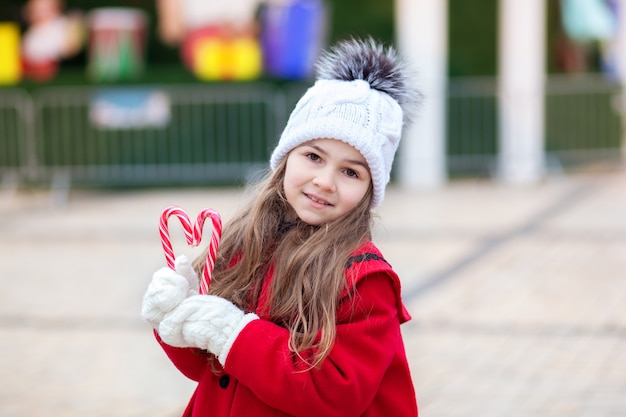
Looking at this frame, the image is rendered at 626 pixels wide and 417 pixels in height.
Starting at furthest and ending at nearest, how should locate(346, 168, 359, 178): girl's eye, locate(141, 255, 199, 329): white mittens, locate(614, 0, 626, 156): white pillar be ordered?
locate(614, 0, 626, 156): white pillar, locate(346, 168, 359, 178): girl's eye, locate(141, 255, 199, 329): white mittens

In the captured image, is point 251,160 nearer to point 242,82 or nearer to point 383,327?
point 242,82

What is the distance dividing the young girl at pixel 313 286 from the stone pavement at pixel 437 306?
57 centimetres

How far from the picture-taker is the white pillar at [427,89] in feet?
39.1

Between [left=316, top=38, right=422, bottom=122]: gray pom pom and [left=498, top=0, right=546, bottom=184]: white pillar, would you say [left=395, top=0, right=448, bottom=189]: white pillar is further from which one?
[left=316, top=38, right=422, bottom=122]: gray pom pom

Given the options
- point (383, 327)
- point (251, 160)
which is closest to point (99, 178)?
point (251, 160)

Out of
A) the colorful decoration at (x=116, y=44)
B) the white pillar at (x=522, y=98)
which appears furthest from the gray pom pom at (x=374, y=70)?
the white pillar at (x=522, y=98)

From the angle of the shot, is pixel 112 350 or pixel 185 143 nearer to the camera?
pixel 112 350

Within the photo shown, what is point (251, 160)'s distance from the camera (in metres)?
11.7

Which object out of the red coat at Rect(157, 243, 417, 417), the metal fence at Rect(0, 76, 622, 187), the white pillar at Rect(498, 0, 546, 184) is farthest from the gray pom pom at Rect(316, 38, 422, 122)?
the white pillar at Rect(498, 0, 546, 184)

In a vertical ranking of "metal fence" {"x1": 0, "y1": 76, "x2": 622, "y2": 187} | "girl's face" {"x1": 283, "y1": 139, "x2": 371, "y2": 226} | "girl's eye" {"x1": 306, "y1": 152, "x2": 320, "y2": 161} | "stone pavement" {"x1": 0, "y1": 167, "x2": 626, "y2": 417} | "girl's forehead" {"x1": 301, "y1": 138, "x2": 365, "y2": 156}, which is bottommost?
"stone pavement" {"x1": 0, "y1": 167, "x2": 626, "y2": 417}

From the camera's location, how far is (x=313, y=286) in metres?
2.20

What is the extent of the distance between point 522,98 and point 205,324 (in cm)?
1032

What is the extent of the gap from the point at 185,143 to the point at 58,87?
155 cm

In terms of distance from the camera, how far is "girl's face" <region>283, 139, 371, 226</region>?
89.5 inches
